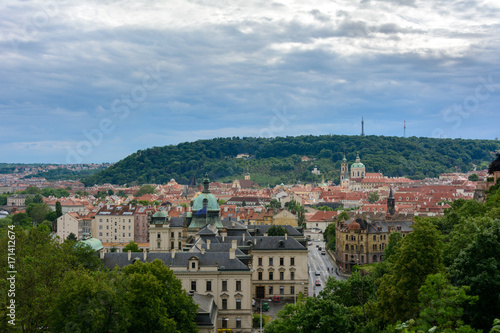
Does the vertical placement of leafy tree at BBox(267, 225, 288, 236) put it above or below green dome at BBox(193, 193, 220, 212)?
below

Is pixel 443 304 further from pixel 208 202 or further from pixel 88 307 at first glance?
pixel 208 202

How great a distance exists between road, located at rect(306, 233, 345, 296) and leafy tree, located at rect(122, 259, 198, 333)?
2544 cm

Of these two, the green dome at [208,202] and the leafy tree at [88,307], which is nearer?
the leafy tree at [88,307]

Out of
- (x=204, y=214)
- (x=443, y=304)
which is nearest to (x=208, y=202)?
(x=204, y=214)

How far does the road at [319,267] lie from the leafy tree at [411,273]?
24779mm

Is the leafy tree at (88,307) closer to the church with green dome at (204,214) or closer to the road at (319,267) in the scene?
the road at (319,267)

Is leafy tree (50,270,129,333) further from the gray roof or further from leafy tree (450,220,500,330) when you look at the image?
leafy tree (450,220,500,330)

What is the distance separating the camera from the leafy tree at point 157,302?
4188cm

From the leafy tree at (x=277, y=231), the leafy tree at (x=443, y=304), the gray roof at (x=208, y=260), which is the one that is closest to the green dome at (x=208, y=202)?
the leafy tree at (x=277, y=231)

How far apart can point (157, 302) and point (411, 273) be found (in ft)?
60.2

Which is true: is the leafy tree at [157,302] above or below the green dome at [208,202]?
below


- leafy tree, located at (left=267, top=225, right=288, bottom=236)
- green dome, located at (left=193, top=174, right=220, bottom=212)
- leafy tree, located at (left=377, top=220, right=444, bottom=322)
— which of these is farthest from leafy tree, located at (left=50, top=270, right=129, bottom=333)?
leafy tree, located at (left=267, top=225, right=288, bottom=236)

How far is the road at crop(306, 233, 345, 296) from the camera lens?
246ft

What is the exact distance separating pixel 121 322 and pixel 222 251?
2353 cm
